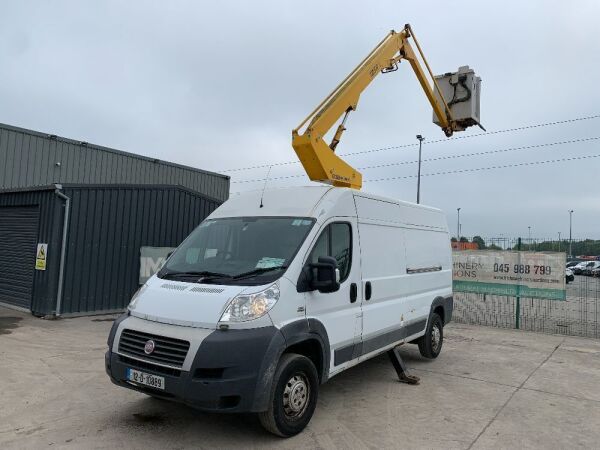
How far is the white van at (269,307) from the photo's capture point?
3.98 meters

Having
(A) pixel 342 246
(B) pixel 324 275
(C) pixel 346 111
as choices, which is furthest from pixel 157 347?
(C) pixel 346 111

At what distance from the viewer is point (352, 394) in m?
5.96

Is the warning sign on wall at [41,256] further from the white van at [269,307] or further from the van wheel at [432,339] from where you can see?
the van wheel at [432,339]

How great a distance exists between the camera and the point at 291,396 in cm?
439

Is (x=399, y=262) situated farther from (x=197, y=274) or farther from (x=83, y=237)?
(x=83, y=237)

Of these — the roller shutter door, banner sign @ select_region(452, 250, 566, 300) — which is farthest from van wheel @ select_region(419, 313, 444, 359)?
the roller shutter door

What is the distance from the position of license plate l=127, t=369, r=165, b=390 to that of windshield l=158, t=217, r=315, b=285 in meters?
0.98

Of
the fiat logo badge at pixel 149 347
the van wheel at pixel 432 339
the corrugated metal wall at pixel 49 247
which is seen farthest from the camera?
the corrugated metal wall at pixel 49 247

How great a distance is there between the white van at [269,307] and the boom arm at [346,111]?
4.32ft

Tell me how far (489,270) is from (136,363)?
1032 centimetres

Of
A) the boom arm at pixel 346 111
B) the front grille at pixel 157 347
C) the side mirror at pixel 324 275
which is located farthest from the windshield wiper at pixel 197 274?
the boom arm at pixel 346 111

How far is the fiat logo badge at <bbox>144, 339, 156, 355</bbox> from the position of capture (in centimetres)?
420

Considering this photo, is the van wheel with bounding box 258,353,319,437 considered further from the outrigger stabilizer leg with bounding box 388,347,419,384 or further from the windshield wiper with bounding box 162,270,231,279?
the outrigger stabilizer leg with bounding box 388,347,419,384

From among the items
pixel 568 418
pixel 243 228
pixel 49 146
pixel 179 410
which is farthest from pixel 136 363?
pixel 49 146
